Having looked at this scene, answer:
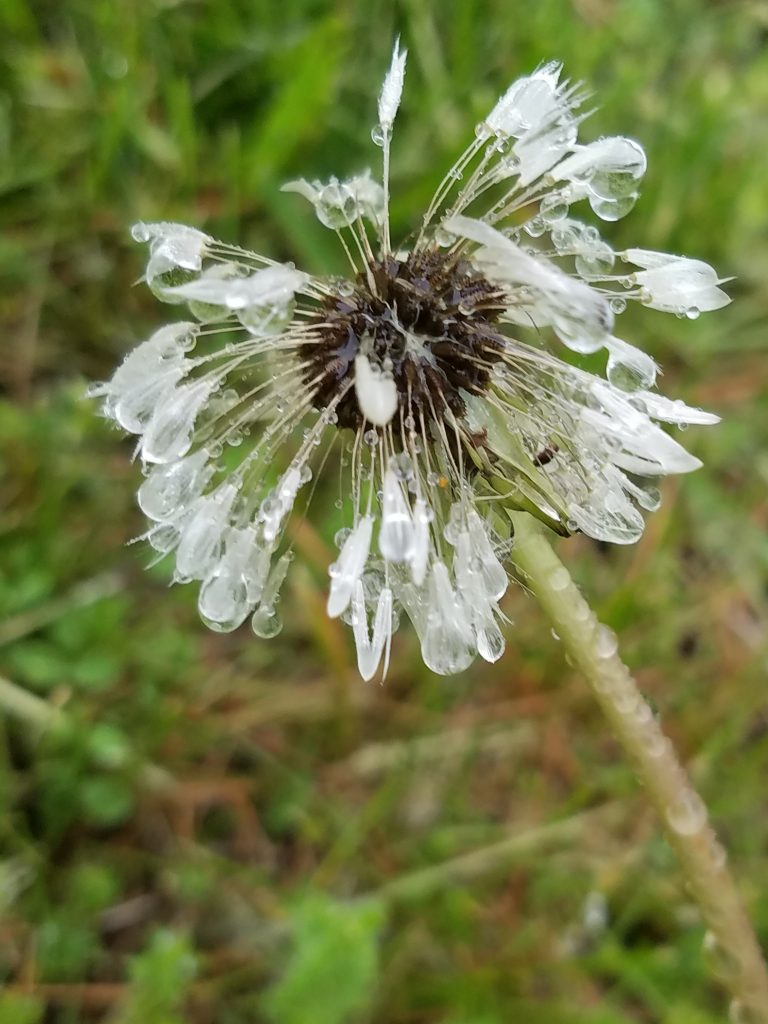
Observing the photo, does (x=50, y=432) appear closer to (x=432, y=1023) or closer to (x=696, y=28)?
(x=432, y=1023)

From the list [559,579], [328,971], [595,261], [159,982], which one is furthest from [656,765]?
[159,982]

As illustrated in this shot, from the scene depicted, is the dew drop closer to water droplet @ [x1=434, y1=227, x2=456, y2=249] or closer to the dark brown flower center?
the dark brown flower center

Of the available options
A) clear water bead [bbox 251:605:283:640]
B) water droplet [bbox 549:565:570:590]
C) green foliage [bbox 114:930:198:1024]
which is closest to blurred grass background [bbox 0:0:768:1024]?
green foliage [bbox 114:930:198:1024]

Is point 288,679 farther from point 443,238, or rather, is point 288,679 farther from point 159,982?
point 443,238

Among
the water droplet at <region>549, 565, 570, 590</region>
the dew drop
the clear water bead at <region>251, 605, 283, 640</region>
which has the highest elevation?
the water droplet at <region>549, 565, 570, 590</region>

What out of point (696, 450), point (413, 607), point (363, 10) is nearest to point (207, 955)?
point (413, 607)
